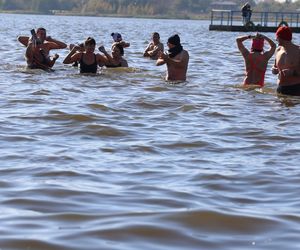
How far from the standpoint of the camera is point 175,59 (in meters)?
14.9

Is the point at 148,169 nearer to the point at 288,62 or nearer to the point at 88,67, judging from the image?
the point at 288,62

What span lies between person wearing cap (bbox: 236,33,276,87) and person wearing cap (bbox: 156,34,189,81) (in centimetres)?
121

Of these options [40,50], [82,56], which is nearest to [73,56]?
[82,56]

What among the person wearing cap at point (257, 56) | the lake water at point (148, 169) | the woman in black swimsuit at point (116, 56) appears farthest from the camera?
the woman in black swimsuit at point (116, 56)

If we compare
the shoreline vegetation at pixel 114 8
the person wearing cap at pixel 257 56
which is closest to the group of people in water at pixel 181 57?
the person wearing cap at pixel 257 56

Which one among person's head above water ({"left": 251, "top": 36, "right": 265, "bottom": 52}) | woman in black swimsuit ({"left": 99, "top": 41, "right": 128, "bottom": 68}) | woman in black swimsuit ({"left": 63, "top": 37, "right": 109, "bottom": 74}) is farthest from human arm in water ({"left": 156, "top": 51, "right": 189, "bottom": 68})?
woman in black swimsuit ({"left": 99, "top": 41, "right": 128, "bottom": 68})

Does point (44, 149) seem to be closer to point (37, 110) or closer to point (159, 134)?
point (159, 134)

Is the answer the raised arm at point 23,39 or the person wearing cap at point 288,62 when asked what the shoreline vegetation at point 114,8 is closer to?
the raised arm at point 23,39

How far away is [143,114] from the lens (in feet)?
37.9

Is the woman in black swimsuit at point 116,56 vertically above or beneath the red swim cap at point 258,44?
beneath

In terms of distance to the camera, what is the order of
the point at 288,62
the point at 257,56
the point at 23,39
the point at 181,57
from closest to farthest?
1. the point at 288,62
2. the point at 257,56
3. the point at 181,57
4. the point at 23,39

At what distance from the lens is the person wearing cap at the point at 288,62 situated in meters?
12.5

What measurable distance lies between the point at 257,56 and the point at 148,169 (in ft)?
21.7

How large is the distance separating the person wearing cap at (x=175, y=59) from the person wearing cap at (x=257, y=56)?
1206 mm
